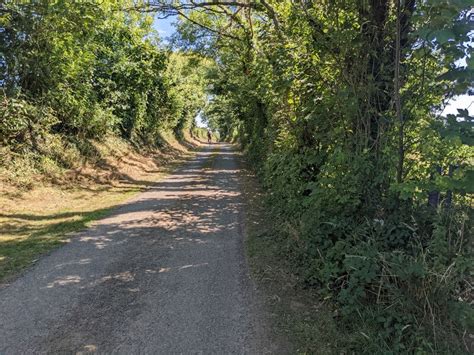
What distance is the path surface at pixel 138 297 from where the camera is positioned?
3119 millimetres

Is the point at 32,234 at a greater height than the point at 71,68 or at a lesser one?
lesser

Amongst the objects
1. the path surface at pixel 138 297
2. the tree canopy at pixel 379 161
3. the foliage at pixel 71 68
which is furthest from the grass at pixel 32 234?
the tree canopy at pixel 379 161

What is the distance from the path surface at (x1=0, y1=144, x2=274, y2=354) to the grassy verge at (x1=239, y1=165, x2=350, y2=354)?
0.70 ft

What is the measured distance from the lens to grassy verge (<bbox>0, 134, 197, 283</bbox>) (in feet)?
17.7

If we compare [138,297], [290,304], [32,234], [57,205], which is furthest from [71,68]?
[290,304]

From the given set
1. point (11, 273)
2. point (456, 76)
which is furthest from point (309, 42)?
point (11, 273)

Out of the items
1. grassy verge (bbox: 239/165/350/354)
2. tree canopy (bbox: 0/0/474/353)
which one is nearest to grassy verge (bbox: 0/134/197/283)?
grassy verge (bbox: 239/165/350/354)

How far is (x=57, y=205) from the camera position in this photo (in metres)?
8.39

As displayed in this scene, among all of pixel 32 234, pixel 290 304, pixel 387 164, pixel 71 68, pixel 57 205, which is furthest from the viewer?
pixel 71 68

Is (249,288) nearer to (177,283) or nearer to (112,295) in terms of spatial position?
(177,283)

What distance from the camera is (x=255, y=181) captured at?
13.3 m

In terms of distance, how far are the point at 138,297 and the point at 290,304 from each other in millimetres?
1812

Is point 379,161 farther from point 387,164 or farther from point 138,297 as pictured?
point 138,297

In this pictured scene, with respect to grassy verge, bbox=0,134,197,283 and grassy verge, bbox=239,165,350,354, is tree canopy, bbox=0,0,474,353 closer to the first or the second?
grassy verge, bbox=239,165,350,354
